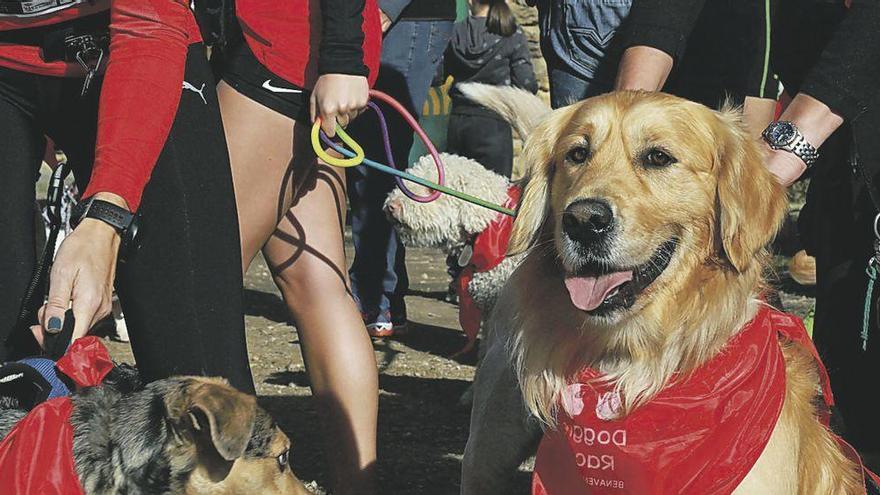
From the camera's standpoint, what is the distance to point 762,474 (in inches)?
116

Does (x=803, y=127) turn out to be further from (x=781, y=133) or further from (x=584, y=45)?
(x=584, y=45)

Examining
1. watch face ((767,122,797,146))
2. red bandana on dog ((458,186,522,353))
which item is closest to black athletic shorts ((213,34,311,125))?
watch face ((767,122,797,146))

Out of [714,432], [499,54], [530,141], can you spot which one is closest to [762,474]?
[714,432]

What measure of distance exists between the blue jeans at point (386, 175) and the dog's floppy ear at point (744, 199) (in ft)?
12.5

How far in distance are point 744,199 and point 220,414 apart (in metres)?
1.45

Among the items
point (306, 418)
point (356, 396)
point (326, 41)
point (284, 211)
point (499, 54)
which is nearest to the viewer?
point (326, 41)

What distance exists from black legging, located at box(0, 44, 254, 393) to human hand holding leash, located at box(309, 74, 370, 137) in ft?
1.19

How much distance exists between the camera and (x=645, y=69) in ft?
11.7

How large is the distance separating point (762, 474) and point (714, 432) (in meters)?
0.16

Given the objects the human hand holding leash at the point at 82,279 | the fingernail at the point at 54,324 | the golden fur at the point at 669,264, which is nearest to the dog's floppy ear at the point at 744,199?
the golden fur at the point at 669,264

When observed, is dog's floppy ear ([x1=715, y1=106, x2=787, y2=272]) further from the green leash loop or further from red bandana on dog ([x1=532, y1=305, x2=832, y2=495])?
the green leash loop

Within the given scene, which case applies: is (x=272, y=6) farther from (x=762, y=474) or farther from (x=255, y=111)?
(x=762, y=474)

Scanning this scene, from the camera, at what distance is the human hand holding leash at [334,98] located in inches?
129

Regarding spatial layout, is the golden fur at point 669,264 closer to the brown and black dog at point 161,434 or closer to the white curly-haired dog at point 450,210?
the brown and black dog at point 161,434
